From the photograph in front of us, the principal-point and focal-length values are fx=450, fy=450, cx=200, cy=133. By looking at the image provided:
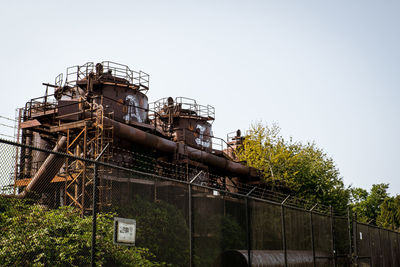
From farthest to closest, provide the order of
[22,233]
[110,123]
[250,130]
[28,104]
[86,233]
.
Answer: [250,130], [28,104], [110,123], [86,233], [22,233]

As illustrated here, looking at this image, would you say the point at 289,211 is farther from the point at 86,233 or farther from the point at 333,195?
the point at 333,195

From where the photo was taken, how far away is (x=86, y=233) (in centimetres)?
798

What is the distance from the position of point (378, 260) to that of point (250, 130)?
858 inches

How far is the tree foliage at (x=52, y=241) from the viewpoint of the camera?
238 inches

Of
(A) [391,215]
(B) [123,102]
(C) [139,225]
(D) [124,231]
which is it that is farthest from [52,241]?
(A) [391,215]

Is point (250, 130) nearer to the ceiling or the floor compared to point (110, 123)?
nearer to the ceiling

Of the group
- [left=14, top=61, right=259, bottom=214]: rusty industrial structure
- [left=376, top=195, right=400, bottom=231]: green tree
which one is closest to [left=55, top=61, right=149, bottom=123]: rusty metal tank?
[left=14, top=61, right=259, bottom=214]: rusty industrial structure

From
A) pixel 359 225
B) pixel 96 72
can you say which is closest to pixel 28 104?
pixel 96 72

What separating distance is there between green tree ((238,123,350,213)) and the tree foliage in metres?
30.5

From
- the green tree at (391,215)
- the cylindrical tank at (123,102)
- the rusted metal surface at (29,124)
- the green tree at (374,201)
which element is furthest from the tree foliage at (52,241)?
the green tree at (374,201)

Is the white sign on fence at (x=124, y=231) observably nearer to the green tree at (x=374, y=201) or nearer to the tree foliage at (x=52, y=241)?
the tree foliage at (x=52, y=241)

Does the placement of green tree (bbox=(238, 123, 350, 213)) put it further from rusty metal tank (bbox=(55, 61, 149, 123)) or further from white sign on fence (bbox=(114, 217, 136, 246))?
white sign on fence (bbox=(114, 217, 136, 246))

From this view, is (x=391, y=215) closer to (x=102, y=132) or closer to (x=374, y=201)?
(x=374, y=201)

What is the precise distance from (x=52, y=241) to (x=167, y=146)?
64.6 ft
